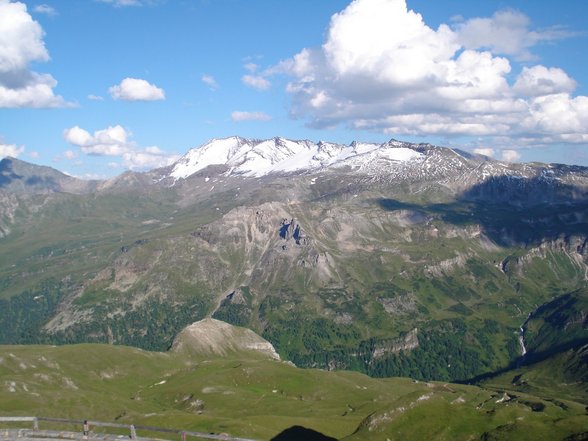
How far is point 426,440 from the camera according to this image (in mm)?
96188

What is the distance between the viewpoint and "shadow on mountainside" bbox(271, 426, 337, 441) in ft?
379

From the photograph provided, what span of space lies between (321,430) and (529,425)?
52193mm

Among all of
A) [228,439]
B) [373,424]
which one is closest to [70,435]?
[228,439]

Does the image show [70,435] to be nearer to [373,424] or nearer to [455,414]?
[373,424]

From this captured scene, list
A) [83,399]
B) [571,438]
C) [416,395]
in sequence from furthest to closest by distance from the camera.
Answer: [83,399]
[416,395]
[571,438]

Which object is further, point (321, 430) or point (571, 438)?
point (321, 430)

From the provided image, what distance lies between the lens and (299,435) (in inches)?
4761

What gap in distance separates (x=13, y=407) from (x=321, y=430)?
330 feet

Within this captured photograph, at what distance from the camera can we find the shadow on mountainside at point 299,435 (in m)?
115

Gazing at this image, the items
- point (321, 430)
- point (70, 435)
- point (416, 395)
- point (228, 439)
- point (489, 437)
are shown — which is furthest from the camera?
point (321, 430)

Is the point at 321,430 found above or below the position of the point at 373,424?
below

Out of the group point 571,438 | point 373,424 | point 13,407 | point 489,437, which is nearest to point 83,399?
point 13,407

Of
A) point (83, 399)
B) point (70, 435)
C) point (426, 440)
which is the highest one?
point (70, 435)

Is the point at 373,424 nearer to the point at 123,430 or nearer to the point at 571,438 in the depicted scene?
the point at 571,438
